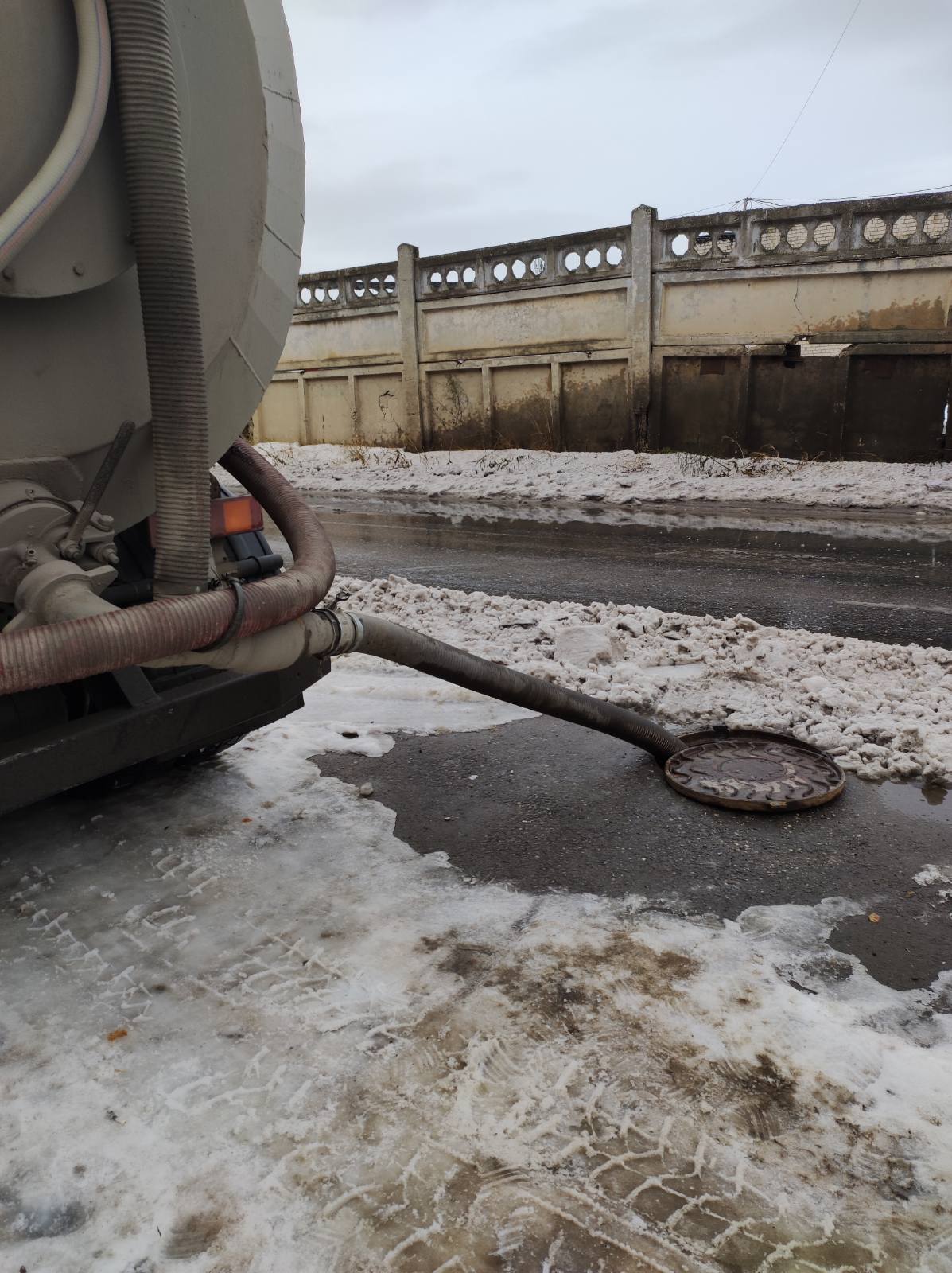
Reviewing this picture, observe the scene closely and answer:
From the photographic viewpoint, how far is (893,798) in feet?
11.9

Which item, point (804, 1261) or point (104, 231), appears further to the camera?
point (104, 231)

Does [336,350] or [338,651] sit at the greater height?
[336,350]

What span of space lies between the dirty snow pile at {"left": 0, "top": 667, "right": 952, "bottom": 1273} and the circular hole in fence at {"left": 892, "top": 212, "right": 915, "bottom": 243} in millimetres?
14414

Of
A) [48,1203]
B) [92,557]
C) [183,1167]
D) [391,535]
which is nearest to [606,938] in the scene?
[183,1167]

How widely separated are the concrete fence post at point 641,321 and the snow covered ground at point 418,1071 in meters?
14.1

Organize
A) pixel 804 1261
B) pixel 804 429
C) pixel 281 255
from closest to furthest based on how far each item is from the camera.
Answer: pixel 804 1261 < pixel 281 255 < pixel 804 429

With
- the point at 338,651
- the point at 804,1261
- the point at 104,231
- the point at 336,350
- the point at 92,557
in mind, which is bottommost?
the point at 804,1261

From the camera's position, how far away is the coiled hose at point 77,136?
195cm

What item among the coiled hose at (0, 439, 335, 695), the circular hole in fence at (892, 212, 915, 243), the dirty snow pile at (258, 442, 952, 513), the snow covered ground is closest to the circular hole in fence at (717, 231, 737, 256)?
the circular hole in fence at (892, 212, 915, 243)

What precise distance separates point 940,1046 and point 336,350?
2028 centimetres

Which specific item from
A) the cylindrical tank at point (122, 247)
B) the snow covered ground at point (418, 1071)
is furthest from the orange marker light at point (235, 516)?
the snow covered ground at point (418, 1071)

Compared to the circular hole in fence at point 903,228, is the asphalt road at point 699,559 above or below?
below

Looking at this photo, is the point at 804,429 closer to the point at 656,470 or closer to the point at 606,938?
the point at 656,470

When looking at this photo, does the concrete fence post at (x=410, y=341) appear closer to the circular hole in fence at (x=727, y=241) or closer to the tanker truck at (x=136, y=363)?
the circular hole in fence at (x=727, y=241)
